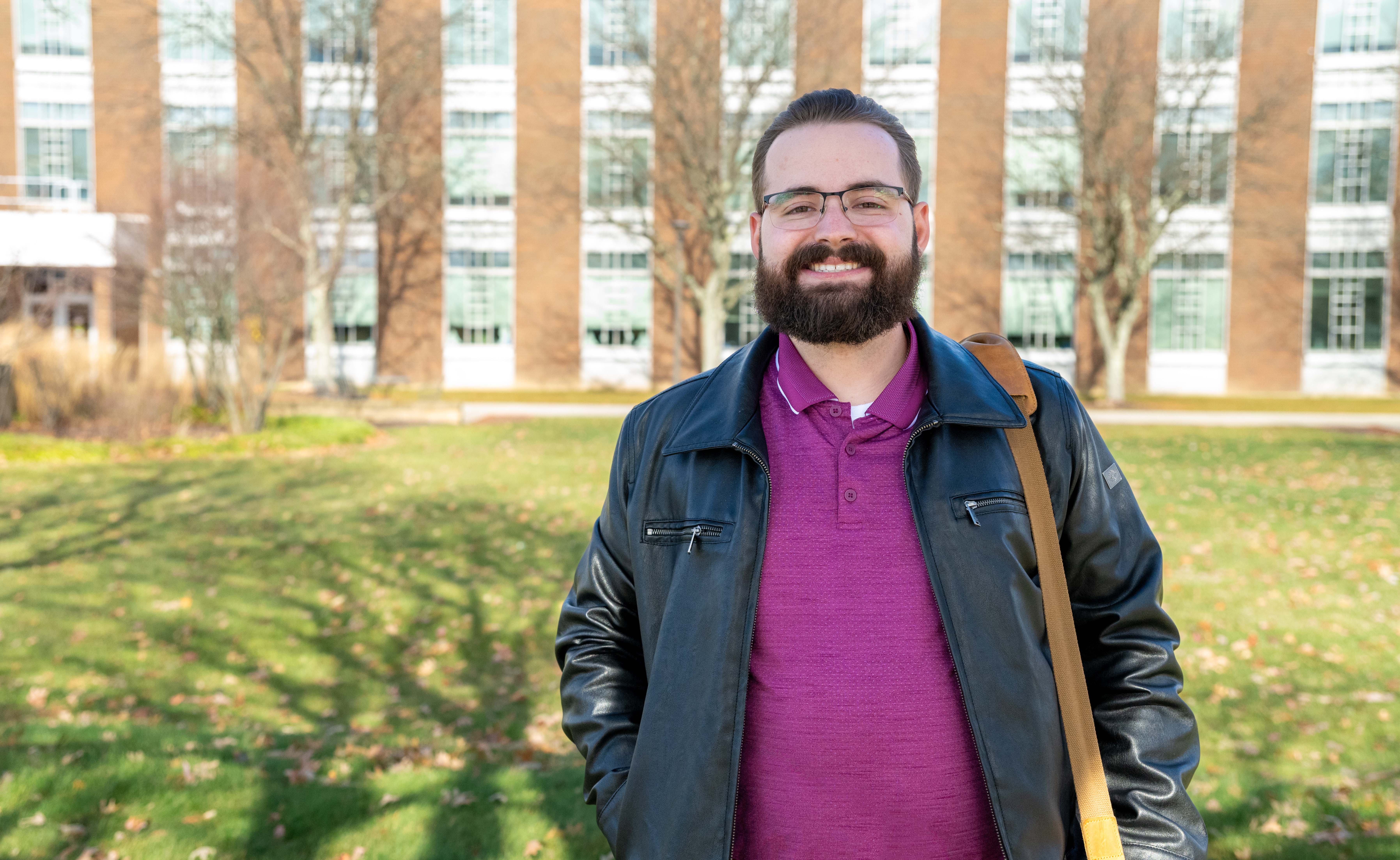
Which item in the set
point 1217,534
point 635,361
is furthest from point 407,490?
point 635,361

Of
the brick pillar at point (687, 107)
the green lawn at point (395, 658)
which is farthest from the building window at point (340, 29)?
the green lawn at point (395, 658)

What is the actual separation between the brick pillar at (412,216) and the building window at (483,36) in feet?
3.28

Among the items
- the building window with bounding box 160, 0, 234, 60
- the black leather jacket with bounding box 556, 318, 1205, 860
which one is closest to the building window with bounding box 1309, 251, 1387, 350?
the building window with bounding box 160, 0, 234, 60

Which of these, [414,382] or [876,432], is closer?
[876,432]

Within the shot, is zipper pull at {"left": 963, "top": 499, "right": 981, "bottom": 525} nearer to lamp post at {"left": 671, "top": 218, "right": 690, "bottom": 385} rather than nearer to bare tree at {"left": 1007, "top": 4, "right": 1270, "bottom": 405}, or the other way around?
lamp post at {"left": 671, "top": 218, "right": 690, "bottom": 385}

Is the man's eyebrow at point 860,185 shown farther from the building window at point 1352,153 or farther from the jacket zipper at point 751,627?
the building window at point 1352,153

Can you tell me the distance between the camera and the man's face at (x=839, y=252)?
215 cm

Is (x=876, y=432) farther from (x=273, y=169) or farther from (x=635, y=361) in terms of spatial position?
(x=635, y=361)

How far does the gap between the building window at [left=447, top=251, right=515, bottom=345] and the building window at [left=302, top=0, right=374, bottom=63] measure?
6927mm

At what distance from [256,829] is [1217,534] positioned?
10.4 m

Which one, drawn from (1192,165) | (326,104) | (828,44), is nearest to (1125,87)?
(1192,165)

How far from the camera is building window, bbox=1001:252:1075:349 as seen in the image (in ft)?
119

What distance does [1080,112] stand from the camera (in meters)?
31.7

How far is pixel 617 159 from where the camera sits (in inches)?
1179
